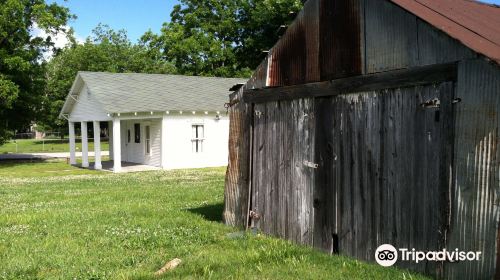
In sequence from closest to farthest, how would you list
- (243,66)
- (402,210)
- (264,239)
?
1. (402,210)
2. (264,239)
3. (243,66)

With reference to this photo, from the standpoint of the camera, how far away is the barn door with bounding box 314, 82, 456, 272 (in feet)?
18.9

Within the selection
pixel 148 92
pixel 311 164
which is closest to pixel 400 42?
pixel 311 164

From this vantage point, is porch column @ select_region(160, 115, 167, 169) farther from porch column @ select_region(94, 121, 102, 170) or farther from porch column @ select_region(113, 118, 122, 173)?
porch column @ select_region(94, 121, 102, 170)

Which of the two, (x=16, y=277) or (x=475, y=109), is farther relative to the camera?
(x=16, y=277)

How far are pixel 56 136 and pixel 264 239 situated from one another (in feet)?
245

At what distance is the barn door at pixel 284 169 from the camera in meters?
7.75

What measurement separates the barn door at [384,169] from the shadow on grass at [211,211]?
3370mm

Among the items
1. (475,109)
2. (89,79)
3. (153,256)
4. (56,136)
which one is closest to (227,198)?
(153,256)

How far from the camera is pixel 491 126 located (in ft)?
16.7

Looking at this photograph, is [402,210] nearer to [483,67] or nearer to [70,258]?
[483,67]

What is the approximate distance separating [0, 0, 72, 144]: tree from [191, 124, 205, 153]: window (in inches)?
403

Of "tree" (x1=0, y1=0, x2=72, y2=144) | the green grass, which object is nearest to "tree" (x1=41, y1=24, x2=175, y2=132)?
the green grass

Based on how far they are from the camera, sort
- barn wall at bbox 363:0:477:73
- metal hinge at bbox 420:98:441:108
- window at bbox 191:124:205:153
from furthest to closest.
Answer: window at bbox 191:124:205:153
metal hinge at bbox 420:98:441:108
barn wall at bbox 363:0:477:73

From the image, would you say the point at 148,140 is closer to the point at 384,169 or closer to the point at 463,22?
the point at 384,169
